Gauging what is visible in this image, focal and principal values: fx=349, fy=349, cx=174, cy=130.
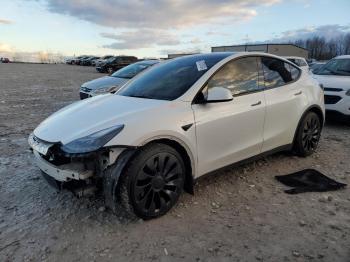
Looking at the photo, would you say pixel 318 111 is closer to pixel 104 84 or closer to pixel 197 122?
pixel 197 122

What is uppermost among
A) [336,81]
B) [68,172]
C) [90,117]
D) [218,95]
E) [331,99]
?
[218,95]

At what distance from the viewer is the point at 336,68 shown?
8.48 meters

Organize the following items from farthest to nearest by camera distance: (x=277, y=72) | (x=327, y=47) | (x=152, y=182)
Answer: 1. (x=327, y=47)
2. (x=277, y=72)
3. (x=152, y=182)

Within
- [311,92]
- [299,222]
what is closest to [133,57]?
[311,92]

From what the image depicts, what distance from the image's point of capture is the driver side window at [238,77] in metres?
4.09

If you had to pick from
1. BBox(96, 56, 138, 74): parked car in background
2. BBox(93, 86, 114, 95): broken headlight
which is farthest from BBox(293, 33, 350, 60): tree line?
BBox(93, 86, 114, 95): broken headlight

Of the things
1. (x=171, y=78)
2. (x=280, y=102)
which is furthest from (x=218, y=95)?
(x=280, y=102)

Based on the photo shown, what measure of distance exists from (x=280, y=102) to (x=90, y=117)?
2.55m

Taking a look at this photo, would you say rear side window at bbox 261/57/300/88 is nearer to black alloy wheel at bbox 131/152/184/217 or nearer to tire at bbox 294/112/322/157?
tire at bbox 294/112/322/157

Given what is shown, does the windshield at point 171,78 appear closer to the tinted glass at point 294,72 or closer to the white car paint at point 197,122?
the white car paint at point 197,122

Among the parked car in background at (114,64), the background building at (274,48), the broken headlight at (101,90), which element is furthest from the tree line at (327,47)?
the broken headlight at (101,90)

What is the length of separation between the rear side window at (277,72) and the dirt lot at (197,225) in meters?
1.24

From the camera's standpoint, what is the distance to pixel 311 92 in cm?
534

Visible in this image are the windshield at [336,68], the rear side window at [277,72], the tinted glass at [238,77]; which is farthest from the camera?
the windshield at [336,68]
